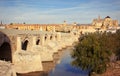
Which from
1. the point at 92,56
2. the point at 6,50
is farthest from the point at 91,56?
the point at 6,50

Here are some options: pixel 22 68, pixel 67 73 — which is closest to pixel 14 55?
pixel 22 68

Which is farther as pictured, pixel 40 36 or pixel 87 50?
pixel 40 36

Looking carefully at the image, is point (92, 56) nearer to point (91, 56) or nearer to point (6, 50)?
point (91, 56)

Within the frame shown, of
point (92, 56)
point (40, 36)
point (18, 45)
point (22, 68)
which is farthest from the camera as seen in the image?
point (40, 36)

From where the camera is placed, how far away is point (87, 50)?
19672 millimetres

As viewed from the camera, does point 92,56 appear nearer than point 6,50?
Yes

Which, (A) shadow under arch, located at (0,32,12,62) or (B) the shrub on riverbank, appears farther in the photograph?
(A) shadow under arch, located at (0,32,12,62)

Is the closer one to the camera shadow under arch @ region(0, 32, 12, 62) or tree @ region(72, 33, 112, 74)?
tree @ region(72, 33, 112, 74)

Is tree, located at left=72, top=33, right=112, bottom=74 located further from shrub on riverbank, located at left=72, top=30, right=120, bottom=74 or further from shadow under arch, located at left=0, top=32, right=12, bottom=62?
shadow under arch, located at left=0, top=32, right=12, bottom=62

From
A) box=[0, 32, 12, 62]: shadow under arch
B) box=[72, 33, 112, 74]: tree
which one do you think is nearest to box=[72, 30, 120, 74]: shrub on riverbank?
box=[72, 33, 112, 74]: tree

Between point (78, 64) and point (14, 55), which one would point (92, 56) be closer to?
point (78, 64)

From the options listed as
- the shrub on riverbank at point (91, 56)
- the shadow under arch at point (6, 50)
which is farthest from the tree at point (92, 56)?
the shadow under arch at point (6, 50)

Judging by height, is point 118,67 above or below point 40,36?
below

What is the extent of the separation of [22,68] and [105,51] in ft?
23.2
